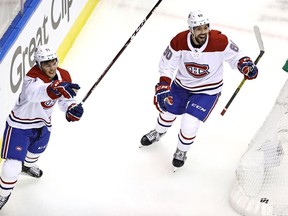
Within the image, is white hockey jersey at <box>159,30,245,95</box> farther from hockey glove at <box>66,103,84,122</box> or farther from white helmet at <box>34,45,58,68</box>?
white helmet at <box>34,45,58,68</box>

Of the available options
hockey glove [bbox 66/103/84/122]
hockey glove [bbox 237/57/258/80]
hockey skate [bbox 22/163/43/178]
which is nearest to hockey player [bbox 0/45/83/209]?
hockey glove [bbox 66/103/84/122]

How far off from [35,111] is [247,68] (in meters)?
1.12

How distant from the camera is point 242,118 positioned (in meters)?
5.10

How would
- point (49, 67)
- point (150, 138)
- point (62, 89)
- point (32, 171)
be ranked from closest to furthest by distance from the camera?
1. point (62, 89)
2. point (49, 67)
3. point (32, 171)
4. point (150, 138)

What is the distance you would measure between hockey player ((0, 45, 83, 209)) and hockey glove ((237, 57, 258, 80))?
2.97ft

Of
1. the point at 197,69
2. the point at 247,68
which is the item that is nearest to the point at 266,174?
the point at 247,68

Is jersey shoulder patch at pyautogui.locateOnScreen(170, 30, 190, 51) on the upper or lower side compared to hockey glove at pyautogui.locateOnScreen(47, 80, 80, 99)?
upper

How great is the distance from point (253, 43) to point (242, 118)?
100cm

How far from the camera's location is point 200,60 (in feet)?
14.0

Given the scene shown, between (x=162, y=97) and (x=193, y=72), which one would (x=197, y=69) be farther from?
(x=162, y=97)

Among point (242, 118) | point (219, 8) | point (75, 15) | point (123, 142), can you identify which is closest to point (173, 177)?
point (123, 142)

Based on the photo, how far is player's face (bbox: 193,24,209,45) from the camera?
13.7ft

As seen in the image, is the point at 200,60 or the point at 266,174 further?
the point at 200,60

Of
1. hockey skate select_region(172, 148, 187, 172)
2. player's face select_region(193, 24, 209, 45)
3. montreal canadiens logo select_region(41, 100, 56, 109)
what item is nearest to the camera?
montreal canadiens logo select_region(41, 100, 56, 109)
